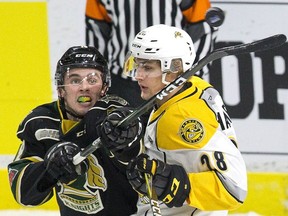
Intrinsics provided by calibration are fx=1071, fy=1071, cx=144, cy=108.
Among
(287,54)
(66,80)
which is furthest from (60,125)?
(287,54)

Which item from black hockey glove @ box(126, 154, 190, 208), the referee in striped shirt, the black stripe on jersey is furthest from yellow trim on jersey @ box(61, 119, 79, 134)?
the black stripe on jersey

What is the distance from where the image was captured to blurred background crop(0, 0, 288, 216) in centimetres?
478

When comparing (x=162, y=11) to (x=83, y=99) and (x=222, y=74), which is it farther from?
(x=83, y=99)

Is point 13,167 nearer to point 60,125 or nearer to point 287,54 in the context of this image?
point 60,125

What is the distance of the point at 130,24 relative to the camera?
446 cm

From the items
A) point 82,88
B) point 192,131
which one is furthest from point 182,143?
point 82,88

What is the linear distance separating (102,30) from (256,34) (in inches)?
28.6

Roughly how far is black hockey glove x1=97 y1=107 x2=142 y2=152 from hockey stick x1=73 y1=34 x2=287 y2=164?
21 mm

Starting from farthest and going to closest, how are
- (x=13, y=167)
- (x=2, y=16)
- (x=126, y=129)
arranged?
(x=2, y=16) → (x=13, y=167) → (x=126, y=129)

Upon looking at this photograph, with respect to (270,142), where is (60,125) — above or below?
above

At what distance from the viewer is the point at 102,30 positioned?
4.52 meters

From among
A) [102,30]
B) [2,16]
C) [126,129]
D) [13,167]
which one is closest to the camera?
[126,129]

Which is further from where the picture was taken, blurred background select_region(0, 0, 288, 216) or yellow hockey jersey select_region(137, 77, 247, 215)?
blurred background select_region(0, 0, 288, 216)

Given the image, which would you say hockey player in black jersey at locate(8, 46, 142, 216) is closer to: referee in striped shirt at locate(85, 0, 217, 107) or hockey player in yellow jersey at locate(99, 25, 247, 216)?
hockey player in yellow jersey at locate(99, 25, 247, 216)
